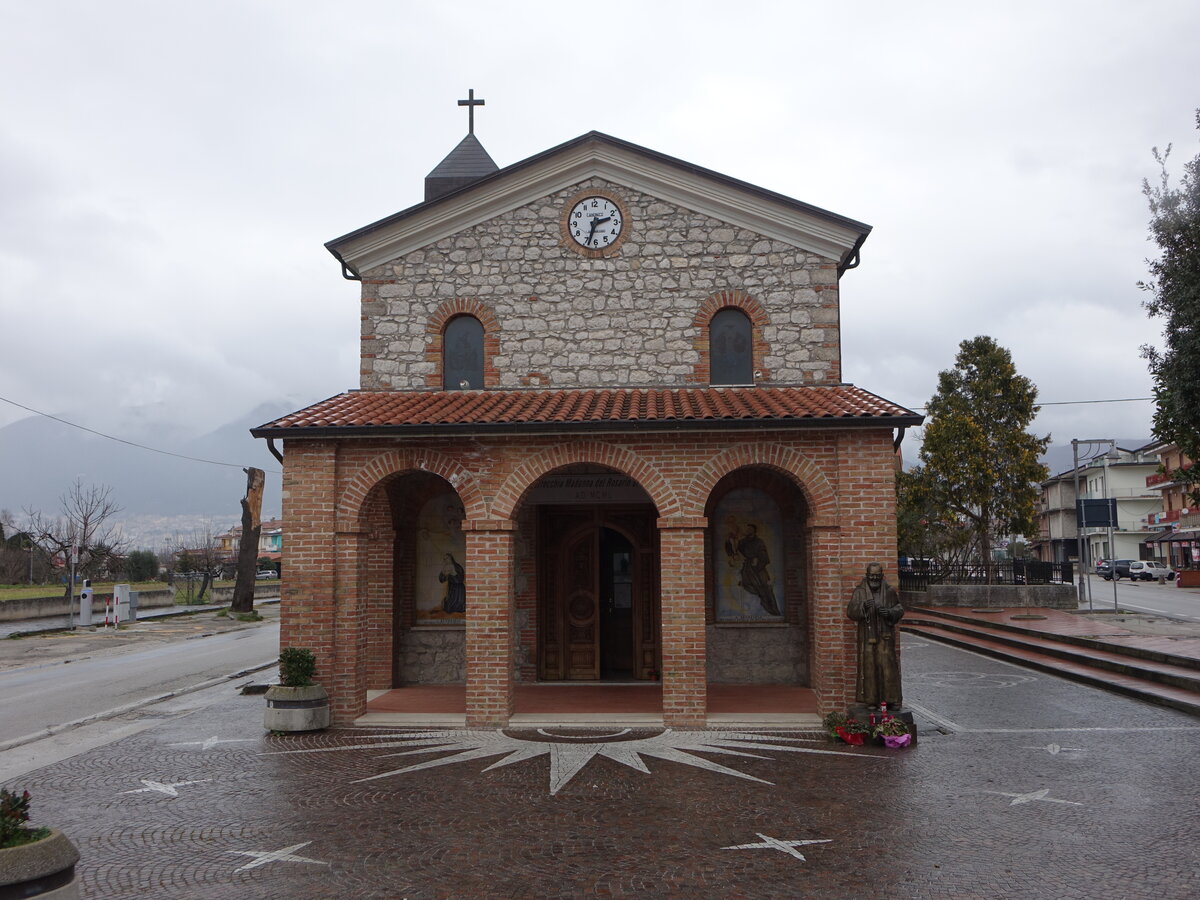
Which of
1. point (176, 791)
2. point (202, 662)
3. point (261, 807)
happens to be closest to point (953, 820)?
point (261, 807)

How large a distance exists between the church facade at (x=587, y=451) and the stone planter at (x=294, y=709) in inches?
13.4

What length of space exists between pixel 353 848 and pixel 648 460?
578 cm

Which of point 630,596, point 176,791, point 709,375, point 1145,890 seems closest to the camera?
point 1145,890

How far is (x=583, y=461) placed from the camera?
10.9m

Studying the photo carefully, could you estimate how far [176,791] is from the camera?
812cm

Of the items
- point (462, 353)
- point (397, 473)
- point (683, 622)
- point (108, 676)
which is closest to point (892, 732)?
point (683, 622)

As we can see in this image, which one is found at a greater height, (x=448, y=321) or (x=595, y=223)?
(x=595, y=223)

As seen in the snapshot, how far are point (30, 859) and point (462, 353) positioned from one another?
9520 mm

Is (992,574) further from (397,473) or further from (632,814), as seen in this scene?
(632,814)

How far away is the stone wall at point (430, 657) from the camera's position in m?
13.5

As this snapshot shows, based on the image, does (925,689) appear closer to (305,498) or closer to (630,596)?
(630,596)

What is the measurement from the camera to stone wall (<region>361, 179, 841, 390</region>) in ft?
41.8

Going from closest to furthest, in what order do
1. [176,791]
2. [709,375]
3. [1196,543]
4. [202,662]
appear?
[176,791]
[709,375]
[202,662]
[1196,543]

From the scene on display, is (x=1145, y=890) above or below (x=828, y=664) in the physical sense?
below
